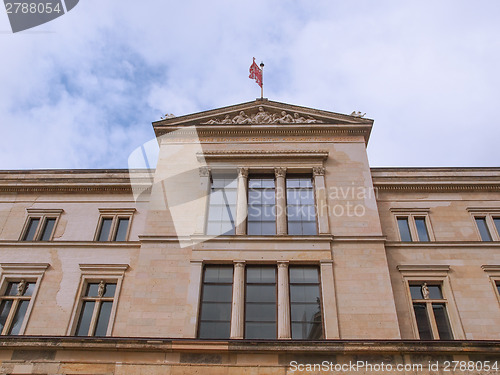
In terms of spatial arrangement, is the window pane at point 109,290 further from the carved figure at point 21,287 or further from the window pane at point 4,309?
the window pane at point 4,309

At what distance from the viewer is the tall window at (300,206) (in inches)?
806

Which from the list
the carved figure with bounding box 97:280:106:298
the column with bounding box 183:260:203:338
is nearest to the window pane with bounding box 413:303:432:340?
the column with bounding box 183:260:203:338

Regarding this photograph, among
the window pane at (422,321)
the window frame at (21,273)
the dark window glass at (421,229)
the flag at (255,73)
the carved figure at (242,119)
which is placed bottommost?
the window pane at (422,321)

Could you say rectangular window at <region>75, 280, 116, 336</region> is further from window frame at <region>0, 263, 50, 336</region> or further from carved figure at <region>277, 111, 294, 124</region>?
carved figure at <region>277, 111, 294, 124</region>

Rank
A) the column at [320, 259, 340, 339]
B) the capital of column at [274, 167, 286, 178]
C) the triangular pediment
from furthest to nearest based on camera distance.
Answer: the triangular pediment, the capital of column at [274, 167, 286, 178], the column at [320, 259, 340, 339]

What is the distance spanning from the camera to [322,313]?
58.2 ft

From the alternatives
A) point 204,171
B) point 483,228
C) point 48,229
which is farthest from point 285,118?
point 48,229

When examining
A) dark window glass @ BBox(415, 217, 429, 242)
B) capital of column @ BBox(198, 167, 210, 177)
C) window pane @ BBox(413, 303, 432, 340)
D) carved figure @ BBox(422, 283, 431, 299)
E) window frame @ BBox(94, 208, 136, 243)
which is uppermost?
capital of column @ BBox(198, 167, 210, 177)

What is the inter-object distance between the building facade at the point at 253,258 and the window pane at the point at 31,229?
2.7 inches

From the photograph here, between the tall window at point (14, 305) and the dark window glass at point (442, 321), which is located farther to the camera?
the tall window at point (14, 305)

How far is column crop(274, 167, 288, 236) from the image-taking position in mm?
20156

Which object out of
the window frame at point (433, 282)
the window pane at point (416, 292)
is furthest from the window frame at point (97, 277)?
the window pane at point (416, 292)

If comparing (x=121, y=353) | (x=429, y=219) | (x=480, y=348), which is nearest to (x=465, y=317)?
(x=480, y=348)

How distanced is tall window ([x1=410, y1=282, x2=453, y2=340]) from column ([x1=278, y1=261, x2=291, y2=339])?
16.9 ft
